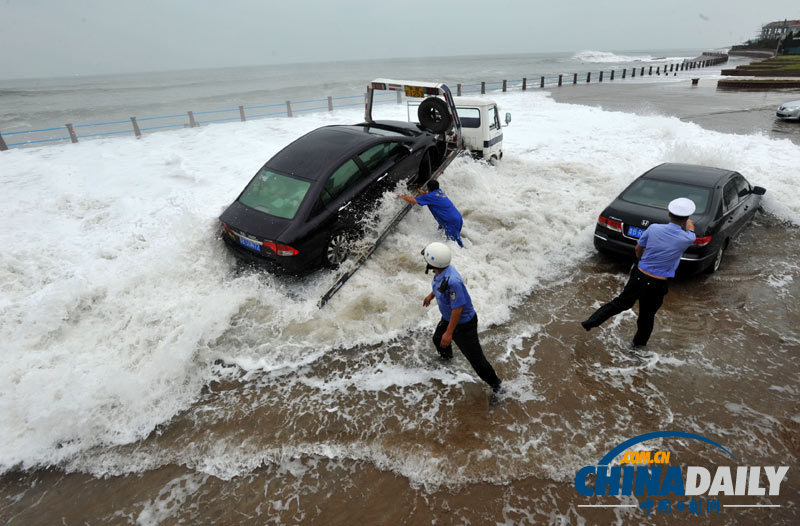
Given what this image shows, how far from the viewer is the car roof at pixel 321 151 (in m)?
5.27

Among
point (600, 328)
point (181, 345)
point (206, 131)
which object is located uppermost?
point (206, 131)

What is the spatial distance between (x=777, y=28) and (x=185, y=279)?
380ft

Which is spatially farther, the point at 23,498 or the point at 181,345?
the point at 181,345

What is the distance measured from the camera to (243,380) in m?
3.94

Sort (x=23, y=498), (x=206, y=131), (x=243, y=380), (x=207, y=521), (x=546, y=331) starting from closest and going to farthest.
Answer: (x=207, y=521) → (x=23, y=498) → (x=243, y=380) → (x=546, y=331) → (x=206, y=131)

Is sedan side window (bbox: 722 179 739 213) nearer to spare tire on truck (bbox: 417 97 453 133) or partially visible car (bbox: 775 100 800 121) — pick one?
spare tire on truck (bbox: 417 97 453 133)

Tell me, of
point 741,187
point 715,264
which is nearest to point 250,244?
point 715,264

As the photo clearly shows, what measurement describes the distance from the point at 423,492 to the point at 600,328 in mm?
2921

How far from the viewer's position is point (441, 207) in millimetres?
5645

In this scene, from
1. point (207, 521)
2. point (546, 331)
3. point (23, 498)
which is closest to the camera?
point (207, 521)

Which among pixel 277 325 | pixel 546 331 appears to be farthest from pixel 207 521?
pixel 546 331

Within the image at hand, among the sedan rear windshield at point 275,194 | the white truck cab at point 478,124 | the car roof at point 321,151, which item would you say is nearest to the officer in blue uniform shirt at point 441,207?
the car roof at point 321,151

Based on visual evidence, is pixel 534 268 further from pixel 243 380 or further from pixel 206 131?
pixel 206 131

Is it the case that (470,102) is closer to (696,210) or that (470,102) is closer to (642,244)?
(696,210)
